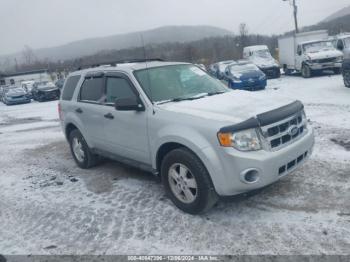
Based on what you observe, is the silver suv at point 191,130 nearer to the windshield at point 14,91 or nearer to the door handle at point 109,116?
the door handle at point 109,116

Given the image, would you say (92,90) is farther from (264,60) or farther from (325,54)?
(264,60)

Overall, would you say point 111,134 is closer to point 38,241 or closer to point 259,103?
point 38,241

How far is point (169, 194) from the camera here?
4605 millimetres

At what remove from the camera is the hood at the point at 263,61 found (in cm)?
2284

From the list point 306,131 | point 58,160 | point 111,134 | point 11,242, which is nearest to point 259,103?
point 306,131

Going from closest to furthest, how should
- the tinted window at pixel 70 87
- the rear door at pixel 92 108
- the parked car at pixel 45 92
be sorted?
the rear door at pixel 92 108 → the tinted window at pixel 70 87 → the parked car at pixel 45 92

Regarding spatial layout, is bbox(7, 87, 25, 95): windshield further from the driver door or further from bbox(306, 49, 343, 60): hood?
bbox(306, 49, 343, 60): hood

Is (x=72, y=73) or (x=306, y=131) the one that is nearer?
(x=306, y=131)

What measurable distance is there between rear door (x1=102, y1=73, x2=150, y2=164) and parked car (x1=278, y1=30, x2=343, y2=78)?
15.0 m

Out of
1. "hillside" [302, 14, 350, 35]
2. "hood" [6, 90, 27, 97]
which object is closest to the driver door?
"hood" [6, 90, 27, 97]

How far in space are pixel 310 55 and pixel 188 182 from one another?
1748 cm

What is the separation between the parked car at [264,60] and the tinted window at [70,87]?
57.5 ft

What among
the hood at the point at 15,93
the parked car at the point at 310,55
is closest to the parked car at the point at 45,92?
the hood at the point at 15,93

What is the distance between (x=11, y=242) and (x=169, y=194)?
198cm
